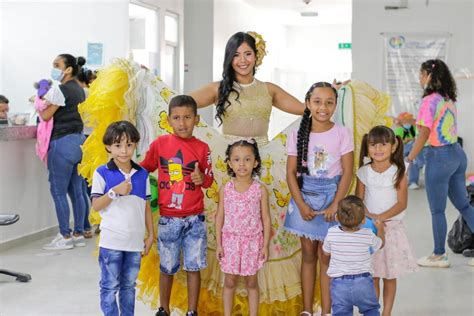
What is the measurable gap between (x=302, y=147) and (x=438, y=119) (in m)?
1.97

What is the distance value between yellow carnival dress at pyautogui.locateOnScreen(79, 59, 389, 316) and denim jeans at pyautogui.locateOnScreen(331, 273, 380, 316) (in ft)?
1.74

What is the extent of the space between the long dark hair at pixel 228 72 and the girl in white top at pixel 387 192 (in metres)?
0.73

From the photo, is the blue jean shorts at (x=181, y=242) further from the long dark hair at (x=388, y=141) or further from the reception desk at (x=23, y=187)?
the reception desk at (x=23, y=187)

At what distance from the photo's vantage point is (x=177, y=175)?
3494 millimetres

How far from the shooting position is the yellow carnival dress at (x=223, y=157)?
145 inches

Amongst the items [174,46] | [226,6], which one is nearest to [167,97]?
[174,46]

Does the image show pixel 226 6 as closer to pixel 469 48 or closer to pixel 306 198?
pixel 469 48

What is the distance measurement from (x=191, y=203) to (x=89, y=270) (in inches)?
76.0

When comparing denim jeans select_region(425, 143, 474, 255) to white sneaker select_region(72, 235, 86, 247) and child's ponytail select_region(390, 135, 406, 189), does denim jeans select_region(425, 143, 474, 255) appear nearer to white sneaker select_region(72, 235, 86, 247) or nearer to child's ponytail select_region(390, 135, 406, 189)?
child's ponytail select_region(390, 135, 406, 189)

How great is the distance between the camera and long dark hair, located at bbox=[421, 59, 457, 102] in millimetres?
5141

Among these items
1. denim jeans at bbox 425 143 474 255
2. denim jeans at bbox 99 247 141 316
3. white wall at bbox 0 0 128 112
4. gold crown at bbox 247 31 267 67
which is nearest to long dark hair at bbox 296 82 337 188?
gold crown at bbox 247 31 267 67

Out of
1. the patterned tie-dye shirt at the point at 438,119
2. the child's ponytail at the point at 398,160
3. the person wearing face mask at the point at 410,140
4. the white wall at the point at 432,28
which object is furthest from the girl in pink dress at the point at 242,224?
the white wall at the point at 432,28

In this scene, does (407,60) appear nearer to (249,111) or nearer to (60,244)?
(60,244)

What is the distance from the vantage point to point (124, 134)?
329 cm
